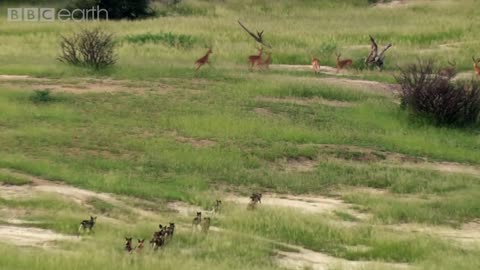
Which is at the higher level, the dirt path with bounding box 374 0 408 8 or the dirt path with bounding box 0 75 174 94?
the dirt path with bounding box 374 0 408 8

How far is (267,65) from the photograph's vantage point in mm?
26766

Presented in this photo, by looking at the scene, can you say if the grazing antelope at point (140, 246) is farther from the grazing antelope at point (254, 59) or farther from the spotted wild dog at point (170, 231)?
the grazing antelope at point (254, 59)

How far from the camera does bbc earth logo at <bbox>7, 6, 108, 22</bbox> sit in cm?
4381

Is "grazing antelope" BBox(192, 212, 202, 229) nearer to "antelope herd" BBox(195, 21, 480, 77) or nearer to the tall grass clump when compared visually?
"antelope herd" BBox(195, 21, 480, 77)

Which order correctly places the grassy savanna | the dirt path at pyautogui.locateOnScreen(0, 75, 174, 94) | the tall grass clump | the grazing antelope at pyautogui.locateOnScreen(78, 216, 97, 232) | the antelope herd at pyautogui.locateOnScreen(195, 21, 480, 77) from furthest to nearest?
the tall grass clump, the antelope herd at pyautogui.locateOnScreen(195, 21, 480, 77), the dirt path at pyautogui.locateOnScreen(0, 75, 174, 94), the grassy savanna, the grazing antelope at pyautogui.locateOnScreen(78, 216, 97, 232)

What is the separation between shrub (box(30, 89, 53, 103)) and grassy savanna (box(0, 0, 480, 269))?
0.60 ft

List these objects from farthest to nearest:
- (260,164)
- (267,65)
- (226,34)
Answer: (226,34) → (267,65) → (260,164)

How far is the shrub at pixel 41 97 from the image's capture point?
63.0 ft

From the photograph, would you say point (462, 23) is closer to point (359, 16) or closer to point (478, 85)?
point (359, 16)

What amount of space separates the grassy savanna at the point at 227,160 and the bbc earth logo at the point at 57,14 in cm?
1421

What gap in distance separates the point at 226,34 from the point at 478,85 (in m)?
15.5

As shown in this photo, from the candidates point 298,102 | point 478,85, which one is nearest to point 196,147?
point 298,102

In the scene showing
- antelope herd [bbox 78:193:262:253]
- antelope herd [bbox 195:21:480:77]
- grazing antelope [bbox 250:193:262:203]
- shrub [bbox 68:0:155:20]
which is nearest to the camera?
antelope herd [bbox 78:193:262:253]

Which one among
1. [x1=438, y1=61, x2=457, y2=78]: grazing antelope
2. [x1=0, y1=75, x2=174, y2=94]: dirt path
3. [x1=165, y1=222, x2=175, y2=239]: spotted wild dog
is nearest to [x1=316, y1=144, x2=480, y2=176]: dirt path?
[x1=438, y1=61, x2=457, y2=78]: grazing antelope
